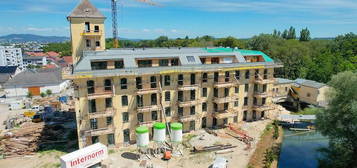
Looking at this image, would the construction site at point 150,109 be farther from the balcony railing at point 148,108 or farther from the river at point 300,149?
the river at point 300,149

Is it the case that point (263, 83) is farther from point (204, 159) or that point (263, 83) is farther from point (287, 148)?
point (204, 159)

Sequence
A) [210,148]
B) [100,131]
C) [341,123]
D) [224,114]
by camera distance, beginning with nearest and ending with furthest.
Result: [341,123]
[100,131]
[210,148]
[224,114]

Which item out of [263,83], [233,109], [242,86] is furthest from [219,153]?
[263,83]

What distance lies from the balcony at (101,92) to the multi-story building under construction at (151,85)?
5.6 inches

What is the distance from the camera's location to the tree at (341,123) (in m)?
29.5

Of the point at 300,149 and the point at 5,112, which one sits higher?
the point at 5,112

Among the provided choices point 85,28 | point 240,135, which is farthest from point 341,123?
point 85,28

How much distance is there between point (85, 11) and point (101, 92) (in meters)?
14.6

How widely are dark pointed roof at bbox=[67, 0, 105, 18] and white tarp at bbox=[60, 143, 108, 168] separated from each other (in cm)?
2157

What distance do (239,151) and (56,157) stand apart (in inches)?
1130

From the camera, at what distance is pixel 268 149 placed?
1444 inches

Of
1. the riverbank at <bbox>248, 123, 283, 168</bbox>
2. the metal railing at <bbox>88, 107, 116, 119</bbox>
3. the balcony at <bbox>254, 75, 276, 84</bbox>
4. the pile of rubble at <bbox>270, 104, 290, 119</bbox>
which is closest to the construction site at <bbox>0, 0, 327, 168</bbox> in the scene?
the balcony at <bbox>254, 75, 276, 84</bbox>

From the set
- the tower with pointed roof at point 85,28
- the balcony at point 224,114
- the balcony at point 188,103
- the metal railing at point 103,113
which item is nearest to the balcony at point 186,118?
the balcony at point 188,103

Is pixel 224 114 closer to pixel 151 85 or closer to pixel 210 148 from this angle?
pixel 210 148
